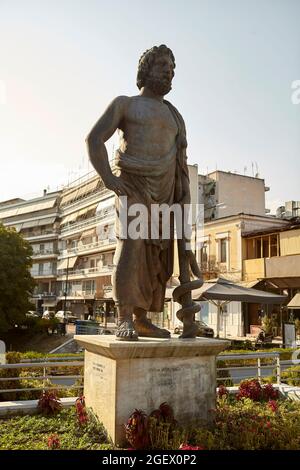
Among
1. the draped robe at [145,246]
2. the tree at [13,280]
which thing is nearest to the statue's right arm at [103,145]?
the draped robe at [145,246]

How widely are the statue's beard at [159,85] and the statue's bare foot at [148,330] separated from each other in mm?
2807

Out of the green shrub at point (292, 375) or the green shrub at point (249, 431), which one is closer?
the green shrub at point (249, 431)

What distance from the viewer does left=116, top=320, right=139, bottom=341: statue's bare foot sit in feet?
14.8

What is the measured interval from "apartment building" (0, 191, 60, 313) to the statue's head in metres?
54.0

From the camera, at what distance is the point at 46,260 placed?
62031 mm

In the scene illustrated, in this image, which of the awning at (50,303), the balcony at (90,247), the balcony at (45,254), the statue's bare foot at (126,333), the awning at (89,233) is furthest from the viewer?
the balcony at (45,254)

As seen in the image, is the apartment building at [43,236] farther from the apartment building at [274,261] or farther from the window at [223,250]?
the apartment building at [274,261]

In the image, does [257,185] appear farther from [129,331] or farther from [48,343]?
[129,331]

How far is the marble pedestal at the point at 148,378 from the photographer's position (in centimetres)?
418

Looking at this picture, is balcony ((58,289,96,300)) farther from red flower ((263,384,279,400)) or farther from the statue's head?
the statue's head

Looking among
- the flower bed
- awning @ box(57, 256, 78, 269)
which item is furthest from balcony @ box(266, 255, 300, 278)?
awning @ box(57, 256, 78, 269)

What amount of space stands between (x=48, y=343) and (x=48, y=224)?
3558cm
